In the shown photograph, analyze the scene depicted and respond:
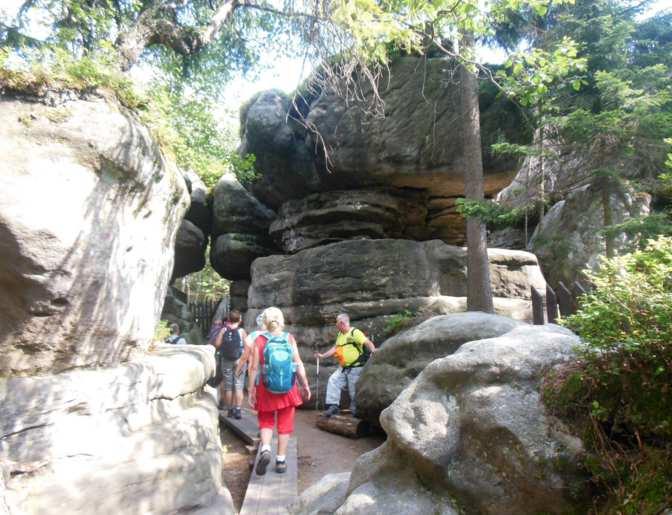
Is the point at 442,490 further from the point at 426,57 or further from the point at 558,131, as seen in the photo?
the point at 426,57

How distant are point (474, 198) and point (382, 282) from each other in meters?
2.88

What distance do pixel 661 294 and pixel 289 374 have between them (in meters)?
3.68

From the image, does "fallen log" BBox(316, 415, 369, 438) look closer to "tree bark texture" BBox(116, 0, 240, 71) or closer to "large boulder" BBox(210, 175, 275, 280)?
"tree bark texture" BBox(116, 0, 240, 71)

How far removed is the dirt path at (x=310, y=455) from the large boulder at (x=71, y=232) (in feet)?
7.26

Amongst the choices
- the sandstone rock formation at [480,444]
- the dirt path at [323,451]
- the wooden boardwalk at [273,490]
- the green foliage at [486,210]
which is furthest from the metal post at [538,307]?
the sandstone rock formation at [480,444]

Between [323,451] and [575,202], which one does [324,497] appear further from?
[575,202]

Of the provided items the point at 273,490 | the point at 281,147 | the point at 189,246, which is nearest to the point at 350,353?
the point at 273,490

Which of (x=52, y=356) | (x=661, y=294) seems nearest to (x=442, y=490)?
(x=661, y=294)

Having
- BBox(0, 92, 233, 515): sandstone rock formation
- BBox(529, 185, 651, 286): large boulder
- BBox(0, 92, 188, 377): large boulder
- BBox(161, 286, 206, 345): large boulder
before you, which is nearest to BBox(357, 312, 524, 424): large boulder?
BBox(0, 92, 233, 515): sandstone rock formation

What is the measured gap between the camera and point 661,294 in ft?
7.69

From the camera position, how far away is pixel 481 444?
2928 mm

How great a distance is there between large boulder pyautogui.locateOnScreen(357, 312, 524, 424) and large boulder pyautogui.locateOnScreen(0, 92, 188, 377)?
362 cm

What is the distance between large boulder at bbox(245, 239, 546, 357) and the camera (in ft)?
34.9

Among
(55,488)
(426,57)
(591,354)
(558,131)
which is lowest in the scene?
(55,488)
